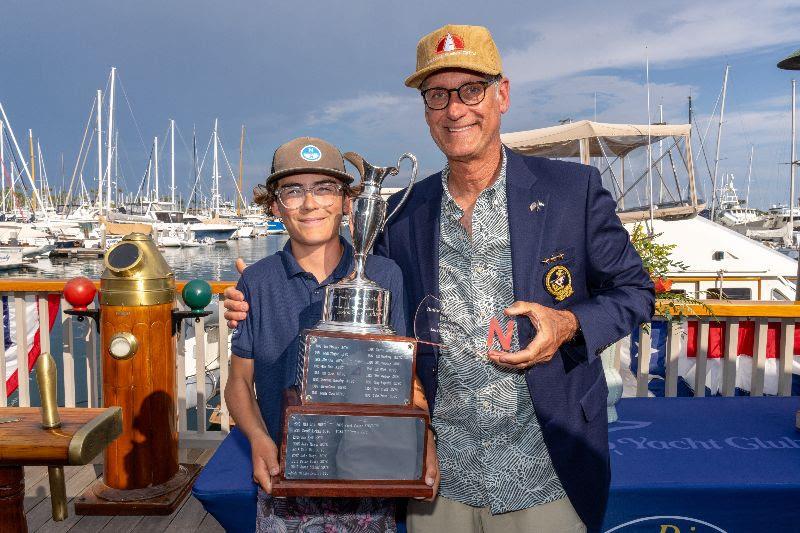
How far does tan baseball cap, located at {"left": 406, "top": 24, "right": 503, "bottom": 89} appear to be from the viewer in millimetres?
1834

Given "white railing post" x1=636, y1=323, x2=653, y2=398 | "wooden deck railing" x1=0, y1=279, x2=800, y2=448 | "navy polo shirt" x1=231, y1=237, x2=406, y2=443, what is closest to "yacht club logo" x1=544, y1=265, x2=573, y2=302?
"navy polo shirt" x1=231, y1=237, x2=406, y2=443

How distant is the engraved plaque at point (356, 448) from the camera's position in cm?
162

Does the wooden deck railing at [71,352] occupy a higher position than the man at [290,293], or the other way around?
the man at [290,293]

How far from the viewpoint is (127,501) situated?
3527 millimetres

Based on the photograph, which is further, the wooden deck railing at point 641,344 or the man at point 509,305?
the wooden deck railing at point 641,344

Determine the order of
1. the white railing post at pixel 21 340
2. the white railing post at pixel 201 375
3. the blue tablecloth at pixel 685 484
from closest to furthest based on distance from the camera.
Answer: the blue tablecloth at pixel 685 484
the white railing post at pixel 201 375
the white railing post at pixel 21 340

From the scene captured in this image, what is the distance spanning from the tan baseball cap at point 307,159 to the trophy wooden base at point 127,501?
8.44 ft

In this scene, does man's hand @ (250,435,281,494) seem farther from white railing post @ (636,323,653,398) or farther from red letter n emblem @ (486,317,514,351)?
white railing post @ (636,323,653,398)

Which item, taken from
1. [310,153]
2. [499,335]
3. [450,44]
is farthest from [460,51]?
[499,335]

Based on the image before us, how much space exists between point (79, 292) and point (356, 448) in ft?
8.96

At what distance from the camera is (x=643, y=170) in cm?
1049

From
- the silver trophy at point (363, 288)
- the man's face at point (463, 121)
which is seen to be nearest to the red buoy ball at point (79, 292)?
the silver trophy at point (363, 288)

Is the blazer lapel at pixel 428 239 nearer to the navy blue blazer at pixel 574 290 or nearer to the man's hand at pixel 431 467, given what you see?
the navy blue blazer at pixel 574 290

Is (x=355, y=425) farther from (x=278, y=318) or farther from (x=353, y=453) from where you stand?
(x=278, y=318)
